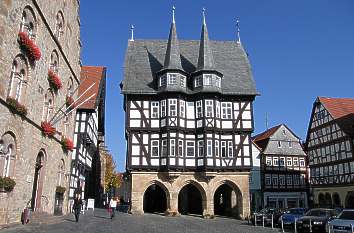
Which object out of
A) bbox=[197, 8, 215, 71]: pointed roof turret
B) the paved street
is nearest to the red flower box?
the paved street

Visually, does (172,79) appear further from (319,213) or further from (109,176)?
(109,176)

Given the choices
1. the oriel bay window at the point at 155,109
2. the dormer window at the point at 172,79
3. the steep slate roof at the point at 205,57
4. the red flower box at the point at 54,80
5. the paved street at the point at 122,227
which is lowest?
the paved street at the point at 122,227

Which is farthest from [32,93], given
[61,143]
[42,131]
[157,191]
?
[157,191]

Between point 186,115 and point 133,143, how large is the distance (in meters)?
5.63

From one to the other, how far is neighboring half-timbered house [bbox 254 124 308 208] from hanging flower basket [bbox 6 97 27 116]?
4238 centimetres

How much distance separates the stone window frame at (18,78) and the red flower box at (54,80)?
3789 millimetres

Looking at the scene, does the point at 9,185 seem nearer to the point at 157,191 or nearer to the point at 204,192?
the point at 204,192

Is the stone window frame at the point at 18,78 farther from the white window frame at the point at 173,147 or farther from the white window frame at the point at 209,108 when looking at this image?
the white window frame at the point at 209,108

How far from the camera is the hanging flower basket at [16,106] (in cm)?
1623

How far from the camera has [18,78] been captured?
58.8 feet

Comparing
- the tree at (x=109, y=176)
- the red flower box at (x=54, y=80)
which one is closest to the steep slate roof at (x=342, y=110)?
the tree at (x=109, y=176)

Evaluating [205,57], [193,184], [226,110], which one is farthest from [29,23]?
[226,110]

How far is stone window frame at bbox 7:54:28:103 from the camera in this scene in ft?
56.6

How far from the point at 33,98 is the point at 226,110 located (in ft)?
66.7
